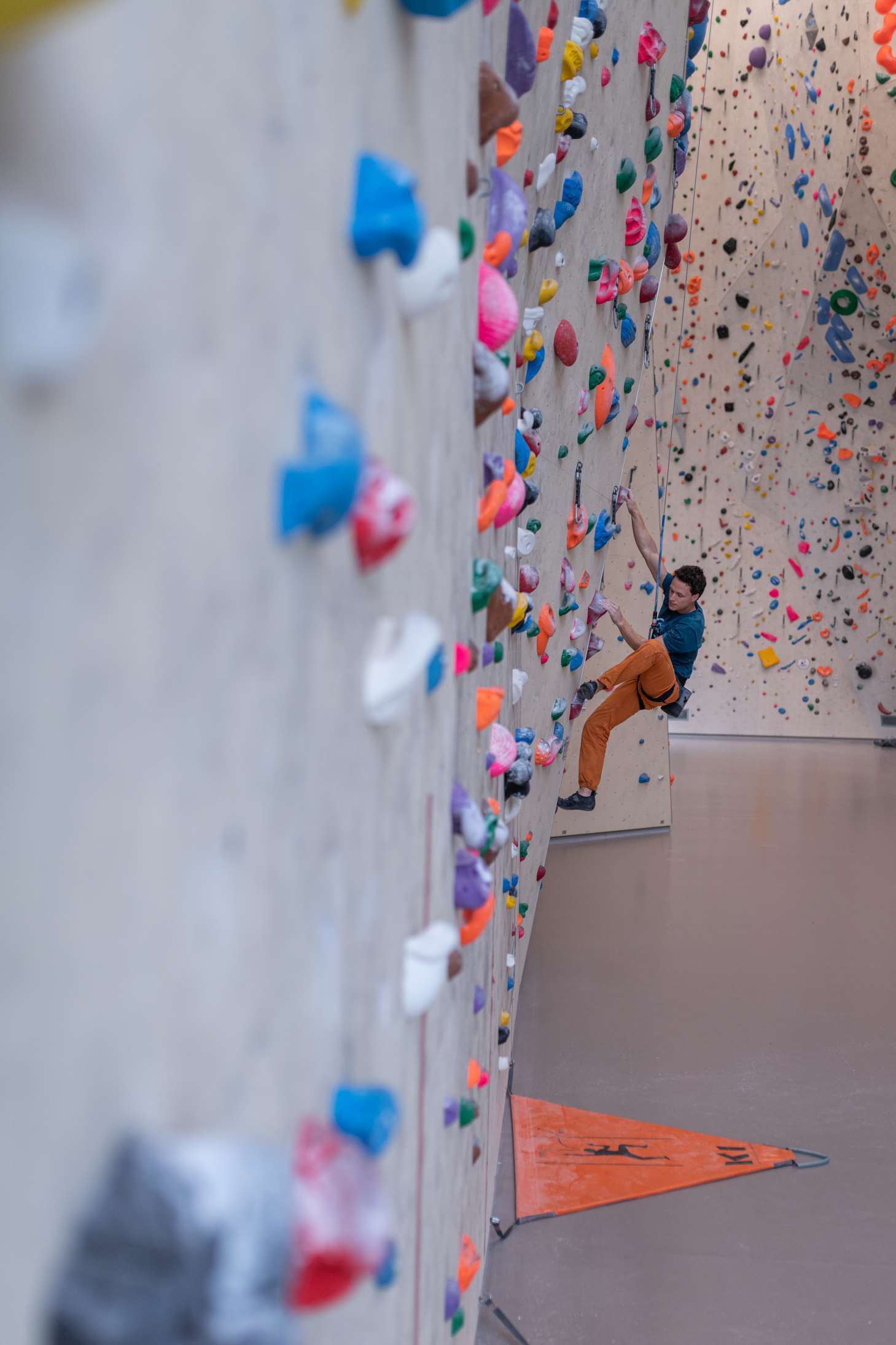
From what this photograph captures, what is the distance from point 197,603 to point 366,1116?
28 cm

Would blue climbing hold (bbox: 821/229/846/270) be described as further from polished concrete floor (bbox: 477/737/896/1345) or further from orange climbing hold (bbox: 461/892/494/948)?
orange climbing hold (bbox: 461/892/494/948)

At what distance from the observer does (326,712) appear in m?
0.47

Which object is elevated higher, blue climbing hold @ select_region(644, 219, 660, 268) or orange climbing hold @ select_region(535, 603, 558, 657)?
blue climbing hold @ select_region(644, 219, 660, 268)

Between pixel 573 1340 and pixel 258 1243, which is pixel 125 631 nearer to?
pixel 258 1243

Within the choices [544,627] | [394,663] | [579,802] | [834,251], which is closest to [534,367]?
[544,627]

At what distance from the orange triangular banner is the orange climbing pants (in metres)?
2.12

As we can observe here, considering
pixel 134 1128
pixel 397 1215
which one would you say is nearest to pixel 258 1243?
pixel 134 1128

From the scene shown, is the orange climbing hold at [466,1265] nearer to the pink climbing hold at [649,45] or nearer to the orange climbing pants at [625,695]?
the pink climbing hold at [649,45]

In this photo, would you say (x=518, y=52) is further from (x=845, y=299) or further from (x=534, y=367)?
(x=845, y=299)

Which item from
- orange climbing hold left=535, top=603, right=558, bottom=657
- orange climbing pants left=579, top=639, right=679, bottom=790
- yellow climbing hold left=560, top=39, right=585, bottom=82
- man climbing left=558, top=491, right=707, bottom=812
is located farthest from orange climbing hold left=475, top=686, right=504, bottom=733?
orange climbing pants left=579, top=639, right=679, bottom=790

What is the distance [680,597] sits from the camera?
4555 mm

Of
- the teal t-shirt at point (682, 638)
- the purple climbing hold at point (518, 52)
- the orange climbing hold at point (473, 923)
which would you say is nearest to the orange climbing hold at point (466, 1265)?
the orange climbing hold at point (473, 923)

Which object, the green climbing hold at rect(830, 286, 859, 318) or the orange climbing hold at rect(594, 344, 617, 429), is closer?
the orange climbing hold at rect(594, 344, 617, 429)

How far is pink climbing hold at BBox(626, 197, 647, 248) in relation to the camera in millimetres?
2238
